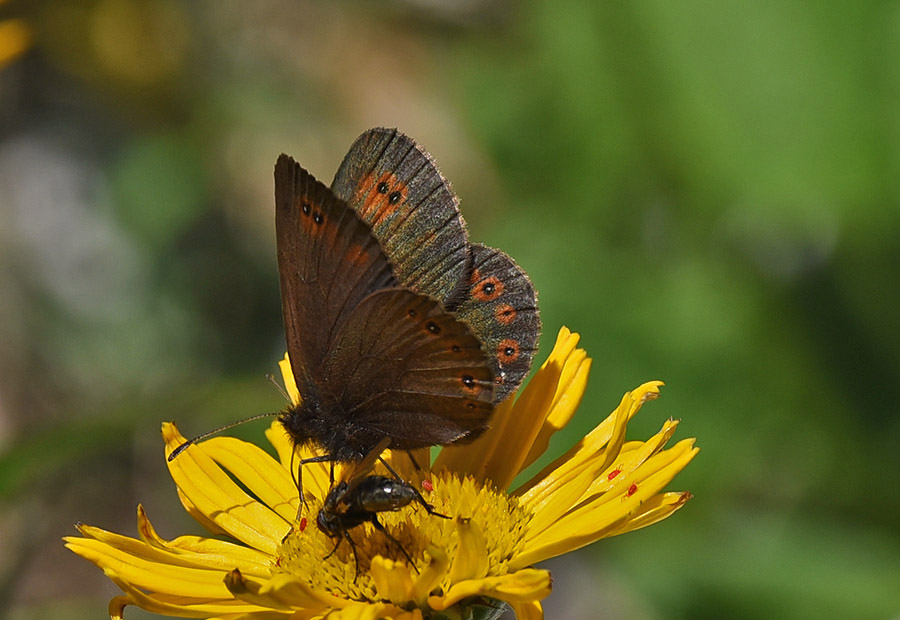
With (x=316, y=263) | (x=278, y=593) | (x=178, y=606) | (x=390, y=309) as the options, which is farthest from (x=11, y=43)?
(x=278, y=593)

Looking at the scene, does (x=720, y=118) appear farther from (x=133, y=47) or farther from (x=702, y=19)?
(x=133, y=47)

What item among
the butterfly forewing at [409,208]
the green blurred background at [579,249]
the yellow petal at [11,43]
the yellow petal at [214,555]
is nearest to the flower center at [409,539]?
the yellow petal at [214,555]

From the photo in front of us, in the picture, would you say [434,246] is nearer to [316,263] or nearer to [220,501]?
[316,263]

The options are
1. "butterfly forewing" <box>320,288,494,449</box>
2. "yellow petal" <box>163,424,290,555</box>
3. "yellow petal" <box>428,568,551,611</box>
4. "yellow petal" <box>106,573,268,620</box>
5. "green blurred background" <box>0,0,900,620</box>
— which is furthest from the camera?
"green blurred background" <box>0,0,900,620</box>

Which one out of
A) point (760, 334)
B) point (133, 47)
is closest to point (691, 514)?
point (760, 334)

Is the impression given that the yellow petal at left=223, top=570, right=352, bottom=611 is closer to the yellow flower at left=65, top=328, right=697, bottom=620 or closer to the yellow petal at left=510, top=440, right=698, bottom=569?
the yellow flower at left=65, top=328, right=697, bottom=620

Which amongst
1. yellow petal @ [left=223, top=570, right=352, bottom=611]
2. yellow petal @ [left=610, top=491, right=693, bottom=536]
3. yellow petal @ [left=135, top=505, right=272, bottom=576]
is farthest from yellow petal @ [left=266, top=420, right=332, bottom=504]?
yellow petal @ [left=610, top=491, right=693, bottom=536]

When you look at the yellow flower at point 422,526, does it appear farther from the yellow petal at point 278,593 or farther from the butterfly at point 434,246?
the butterfly at point 434,246
